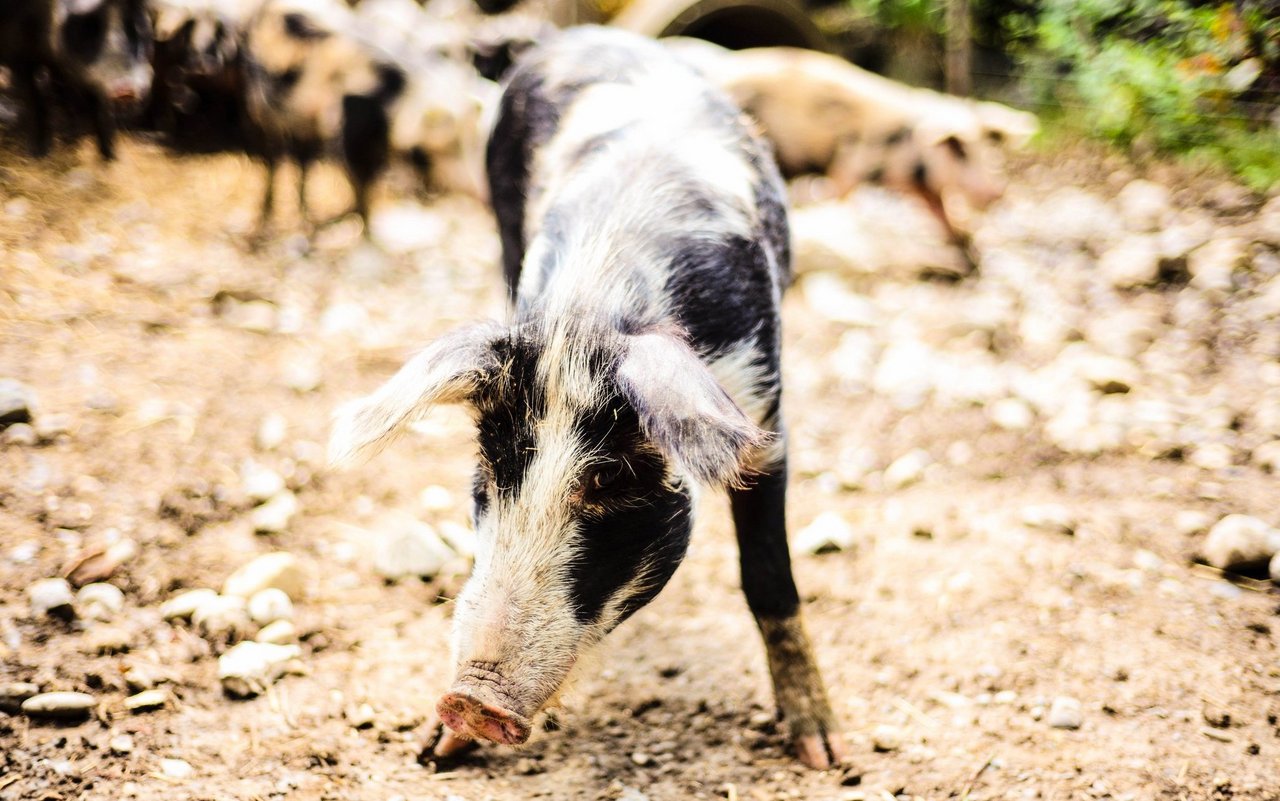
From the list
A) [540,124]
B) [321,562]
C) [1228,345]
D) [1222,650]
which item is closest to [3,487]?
[321,562]

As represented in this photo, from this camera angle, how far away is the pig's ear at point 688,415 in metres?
1.63

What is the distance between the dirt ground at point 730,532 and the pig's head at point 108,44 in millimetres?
919

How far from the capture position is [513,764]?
2.28 m

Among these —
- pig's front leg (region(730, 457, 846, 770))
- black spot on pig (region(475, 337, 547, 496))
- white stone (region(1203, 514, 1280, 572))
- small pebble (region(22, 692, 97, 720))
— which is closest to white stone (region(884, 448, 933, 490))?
white stone (region(1203, 514, 1280, 572))

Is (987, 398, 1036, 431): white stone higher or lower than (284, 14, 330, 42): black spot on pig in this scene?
lower

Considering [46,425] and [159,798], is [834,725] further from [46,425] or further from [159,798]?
[46,425]

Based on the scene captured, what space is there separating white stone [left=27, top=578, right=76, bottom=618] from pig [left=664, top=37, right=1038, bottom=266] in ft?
16.4

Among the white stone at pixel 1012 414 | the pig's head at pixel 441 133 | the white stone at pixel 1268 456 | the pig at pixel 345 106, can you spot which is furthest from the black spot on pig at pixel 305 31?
the white stone at pixel 1268 456

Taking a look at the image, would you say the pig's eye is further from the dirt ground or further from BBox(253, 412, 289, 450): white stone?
BBox(253, 412, 289, 450): white stone

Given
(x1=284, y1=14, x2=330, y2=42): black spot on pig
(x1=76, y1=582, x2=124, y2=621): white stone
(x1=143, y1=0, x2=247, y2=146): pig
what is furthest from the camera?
(x1=143, y1=0, x2=247, y2=146): pig

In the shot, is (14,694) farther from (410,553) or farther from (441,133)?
(441,133)

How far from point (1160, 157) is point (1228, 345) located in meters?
0.94

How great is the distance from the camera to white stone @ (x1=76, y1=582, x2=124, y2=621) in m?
2.50

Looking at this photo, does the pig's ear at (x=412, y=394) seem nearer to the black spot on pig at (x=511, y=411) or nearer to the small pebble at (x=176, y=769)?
the black spot on pig at (x=511, y=411)
